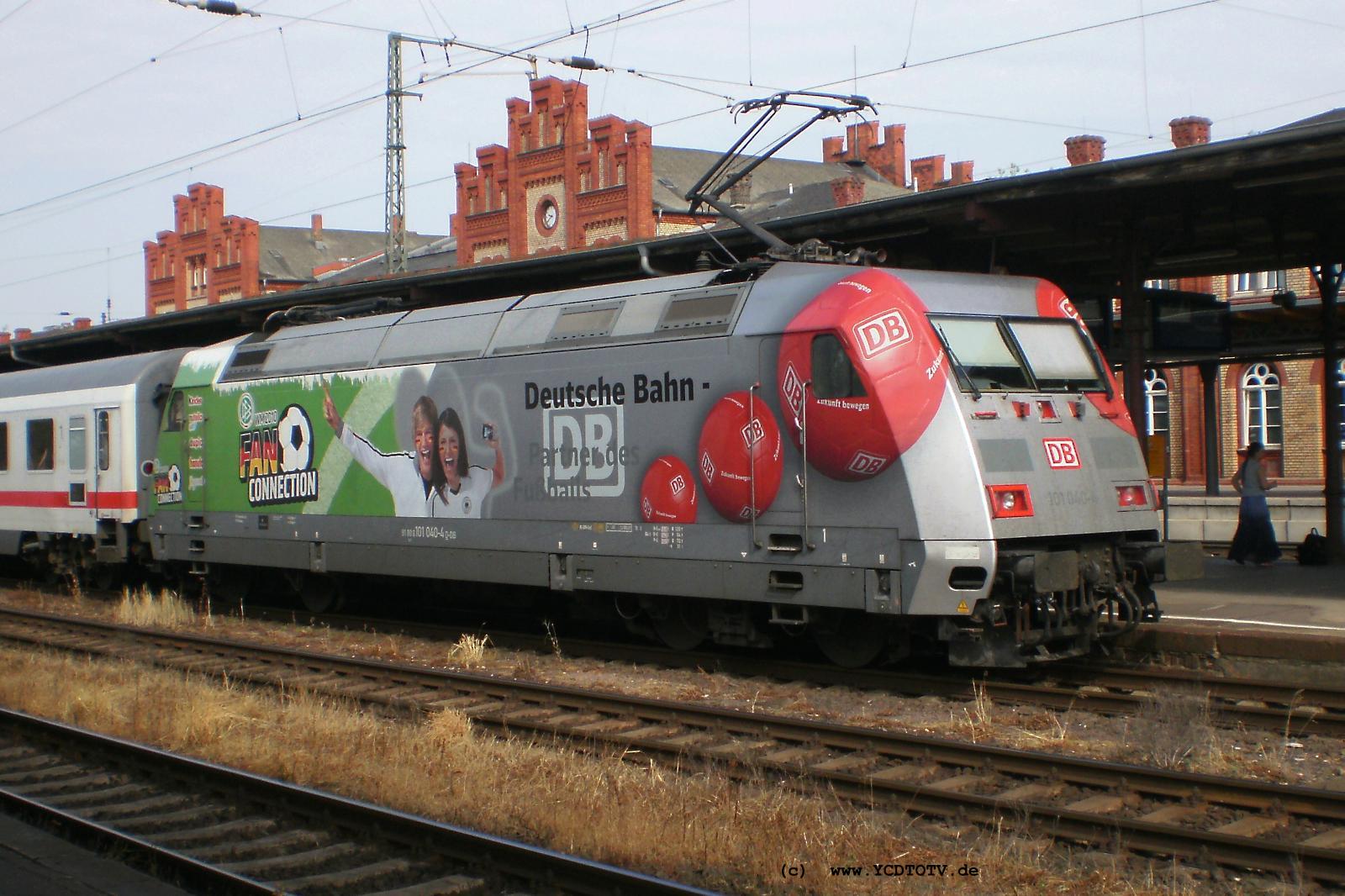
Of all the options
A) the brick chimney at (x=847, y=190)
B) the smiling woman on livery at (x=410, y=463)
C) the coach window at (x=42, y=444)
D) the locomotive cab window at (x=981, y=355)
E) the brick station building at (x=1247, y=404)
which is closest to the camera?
the locomotive cab window at (x=981, y=355)

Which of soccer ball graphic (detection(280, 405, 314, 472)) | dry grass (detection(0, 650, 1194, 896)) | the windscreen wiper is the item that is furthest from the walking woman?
soccer ball graphic (detection(280, 405, 314, 472))

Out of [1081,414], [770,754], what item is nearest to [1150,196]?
[1081,414]

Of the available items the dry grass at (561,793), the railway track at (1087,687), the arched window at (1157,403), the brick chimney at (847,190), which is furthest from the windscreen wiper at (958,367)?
the brick chimney at (847,190)

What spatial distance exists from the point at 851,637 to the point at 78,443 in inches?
483

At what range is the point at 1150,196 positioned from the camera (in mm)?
12789

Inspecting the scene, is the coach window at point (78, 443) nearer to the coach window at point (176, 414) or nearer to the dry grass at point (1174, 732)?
the coach window at point (176, 414)

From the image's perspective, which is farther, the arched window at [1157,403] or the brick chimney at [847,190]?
the brick chimney at [847,190]

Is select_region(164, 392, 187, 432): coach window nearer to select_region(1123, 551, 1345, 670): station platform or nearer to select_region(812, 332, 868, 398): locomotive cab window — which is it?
select_region(812, 332, 868, 398): locomotive cab window

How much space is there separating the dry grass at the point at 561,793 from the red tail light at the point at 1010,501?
2936 millimetres

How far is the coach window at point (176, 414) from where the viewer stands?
1680 centimetres

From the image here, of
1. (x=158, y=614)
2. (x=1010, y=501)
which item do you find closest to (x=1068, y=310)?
(x=1010, y=501)

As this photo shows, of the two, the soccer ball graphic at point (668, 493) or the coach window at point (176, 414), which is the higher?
the coach window at point (176, 414)

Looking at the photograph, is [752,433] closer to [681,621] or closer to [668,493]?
[668,493]

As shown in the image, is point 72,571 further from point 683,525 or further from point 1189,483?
point 1189,483
